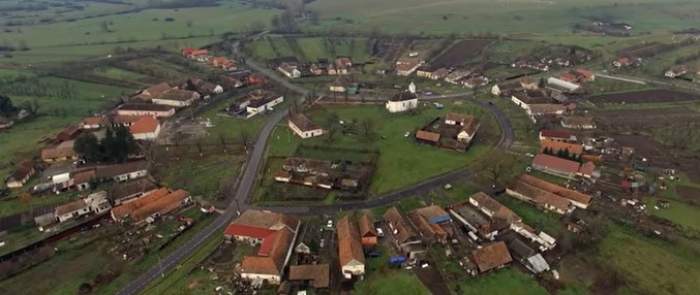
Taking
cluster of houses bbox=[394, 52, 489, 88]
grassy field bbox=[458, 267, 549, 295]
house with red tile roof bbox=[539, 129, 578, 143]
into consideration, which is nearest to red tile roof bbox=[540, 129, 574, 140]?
house with red tile roof bbox=[539, 129, 578, 143]

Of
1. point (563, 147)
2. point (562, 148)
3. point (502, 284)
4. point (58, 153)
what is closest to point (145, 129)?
point (58, 153)

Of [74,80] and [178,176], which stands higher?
[74,80]

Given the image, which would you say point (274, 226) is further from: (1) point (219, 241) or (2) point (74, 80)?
(2) point (74, 80)

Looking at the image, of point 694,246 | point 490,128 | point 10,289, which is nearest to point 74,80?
point 10,289

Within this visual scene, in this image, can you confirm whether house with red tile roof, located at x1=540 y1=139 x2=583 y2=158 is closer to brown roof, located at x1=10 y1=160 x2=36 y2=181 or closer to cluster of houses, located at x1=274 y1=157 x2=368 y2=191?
cluster of houses, located at x1=274 y1=157 x2=368 y2=191

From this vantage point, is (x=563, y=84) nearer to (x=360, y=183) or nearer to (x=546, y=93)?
(x=546, y=93)

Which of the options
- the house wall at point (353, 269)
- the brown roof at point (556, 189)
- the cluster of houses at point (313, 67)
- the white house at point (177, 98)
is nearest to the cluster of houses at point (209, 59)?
the cluster of houses at point (313, 67)
